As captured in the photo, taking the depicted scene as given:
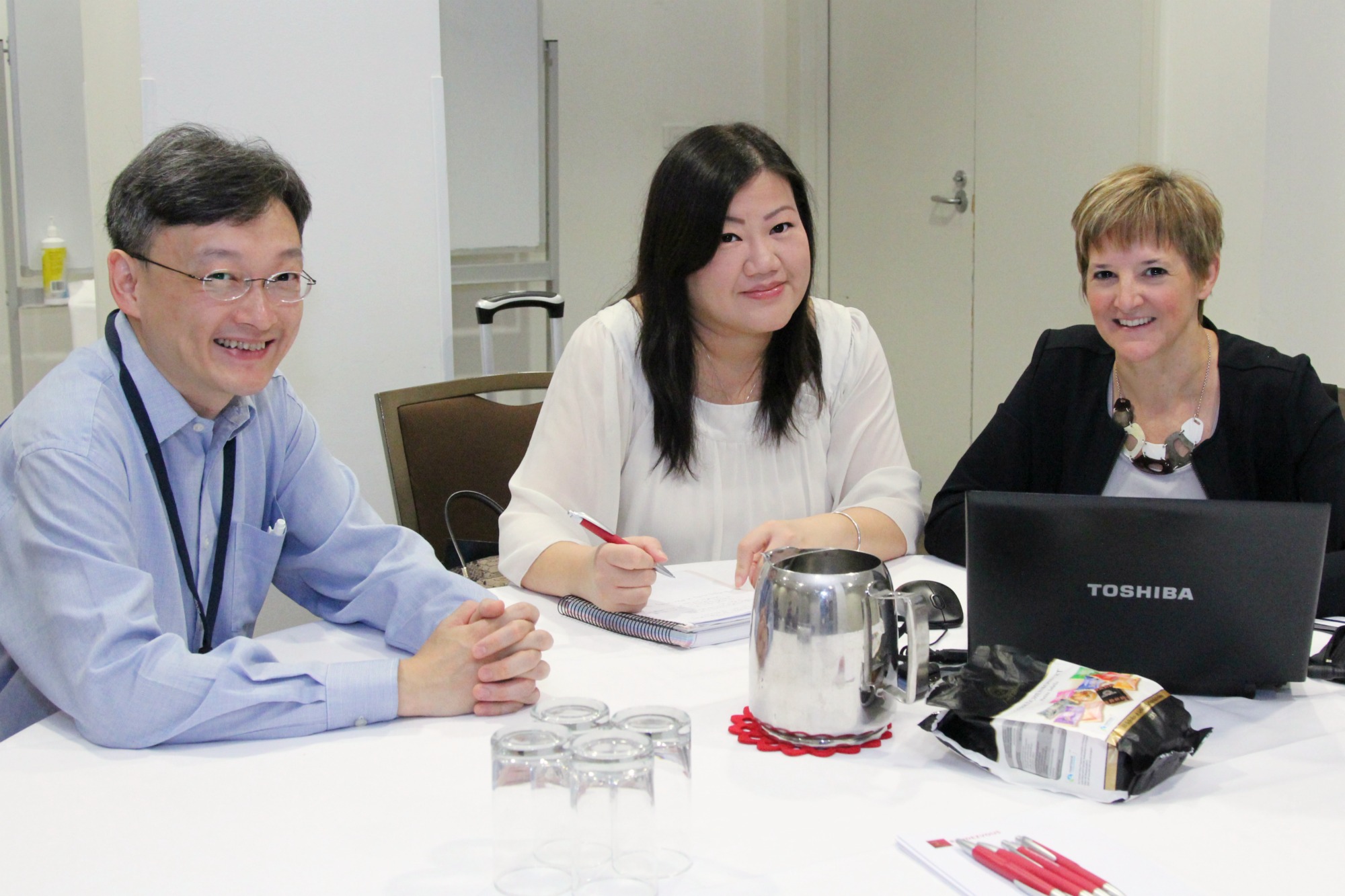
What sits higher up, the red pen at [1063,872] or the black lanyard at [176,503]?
the black lanyard at [176,503]

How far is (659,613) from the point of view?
1.49 metres

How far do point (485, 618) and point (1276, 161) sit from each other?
2475 millimetres

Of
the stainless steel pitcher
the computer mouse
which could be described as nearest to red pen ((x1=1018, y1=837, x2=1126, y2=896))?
the stainless steel pitcher

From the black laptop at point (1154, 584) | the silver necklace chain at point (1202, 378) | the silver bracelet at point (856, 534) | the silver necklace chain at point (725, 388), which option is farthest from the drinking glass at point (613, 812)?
the silver necklace chain at point (1202, 378)

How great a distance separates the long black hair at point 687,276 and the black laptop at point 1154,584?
0.80 metres

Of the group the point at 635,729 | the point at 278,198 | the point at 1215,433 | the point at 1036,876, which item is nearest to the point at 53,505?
the point at 278,198

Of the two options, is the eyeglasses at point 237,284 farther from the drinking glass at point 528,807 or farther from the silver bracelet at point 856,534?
the silver bracelet at point 856,534

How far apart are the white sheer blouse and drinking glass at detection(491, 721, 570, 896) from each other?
95 centimetres

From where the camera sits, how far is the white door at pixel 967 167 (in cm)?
363

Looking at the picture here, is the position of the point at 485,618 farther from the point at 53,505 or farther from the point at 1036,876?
the point at 1036,876

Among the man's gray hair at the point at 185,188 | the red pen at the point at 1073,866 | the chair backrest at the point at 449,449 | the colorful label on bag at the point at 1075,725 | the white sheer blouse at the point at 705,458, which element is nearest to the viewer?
the red pen at the point at 1073,866

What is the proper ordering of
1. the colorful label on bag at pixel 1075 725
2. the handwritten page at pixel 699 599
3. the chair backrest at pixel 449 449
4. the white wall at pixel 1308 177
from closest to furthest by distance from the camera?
1. the colorful label on bag at pixel 1075 725
2. the handwritten page at pixel 699 599
3. the chair backrest at pixel 449 449
4. the white wall at pixel 1308 177

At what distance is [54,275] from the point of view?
154 inches

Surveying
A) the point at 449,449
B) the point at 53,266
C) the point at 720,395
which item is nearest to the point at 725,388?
the point at 720,395
